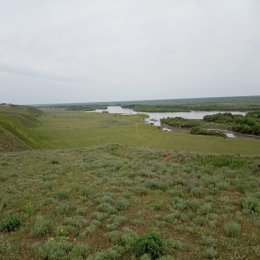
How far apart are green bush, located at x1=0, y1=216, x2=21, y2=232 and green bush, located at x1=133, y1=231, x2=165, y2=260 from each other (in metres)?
3.96

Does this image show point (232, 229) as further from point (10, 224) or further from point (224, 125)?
point (224, 125)

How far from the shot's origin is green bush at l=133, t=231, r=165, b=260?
7246 millimetres

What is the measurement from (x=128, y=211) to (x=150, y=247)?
307 centimetres

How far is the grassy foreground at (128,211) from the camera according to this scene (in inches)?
300

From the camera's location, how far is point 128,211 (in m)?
10.4

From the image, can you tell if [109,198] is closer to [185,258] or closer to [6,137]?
[185,258]

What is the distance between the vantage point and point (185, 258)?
720 cm

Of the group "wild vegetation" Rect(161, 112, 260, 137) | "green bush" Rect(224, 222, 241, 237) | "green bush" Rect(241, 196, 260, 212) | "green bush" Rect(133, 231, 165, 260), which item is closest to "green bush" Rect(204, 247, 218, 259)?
"green bush" Rect(133, 231, 165, 260)

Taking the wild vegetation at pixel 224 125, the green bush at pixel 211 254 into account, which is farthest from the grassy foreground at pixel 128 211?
the wild vegetation at pixel 224 125

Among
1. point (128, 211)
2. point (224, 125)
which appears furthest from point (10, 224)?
point (224, 125)

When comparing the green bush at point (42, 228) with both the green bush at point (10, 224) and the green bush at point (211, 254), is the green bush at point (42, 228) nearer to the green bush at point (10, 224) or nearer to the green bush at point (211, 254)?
the green bush at point (10, 224)

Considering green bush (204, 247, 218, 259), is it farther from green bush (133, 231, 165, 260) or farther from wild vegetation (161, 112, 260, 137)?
wild vegetation (161, 112, 260, 137)

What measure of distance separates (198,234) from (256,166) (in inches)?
394

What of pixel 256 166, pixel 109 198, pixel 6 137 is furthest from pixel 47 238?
pixel 6 137
